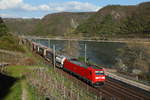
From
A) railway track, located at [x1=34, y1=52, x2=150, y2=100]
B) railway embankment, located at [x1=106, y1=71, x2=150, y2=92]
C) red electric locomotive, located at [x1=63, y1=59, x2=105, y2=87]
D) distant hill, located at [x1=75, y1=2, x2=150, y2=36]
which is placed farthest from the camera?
distant hill, located at [x1=75, y1=2, x2=150, y2=36]

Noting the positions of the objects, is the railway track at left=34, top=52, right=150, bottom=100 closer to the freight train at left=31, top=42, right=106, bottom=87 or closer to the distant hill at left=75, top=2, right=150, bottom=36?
the freight train at left=31, top=42, right=106, bottom=87

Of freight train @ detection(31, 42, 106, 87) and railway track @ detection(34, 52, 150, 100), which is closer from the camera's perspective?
railway track @ detection(34, 52, 150, 100)

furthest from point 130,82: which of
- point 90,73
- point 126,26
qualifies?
point 126,26

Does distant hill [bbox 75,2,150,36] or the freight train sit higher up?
distant hill [bbox 75,2,150,36]

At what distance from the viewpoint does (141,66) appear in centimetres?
5081

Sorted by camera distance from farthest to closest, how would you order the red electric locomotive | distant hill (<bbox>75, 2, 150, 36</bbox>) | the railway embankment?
distant hill (<bbox>75, 2, 150, 36</bbox>) < the railway embankment < the red electric locomotive

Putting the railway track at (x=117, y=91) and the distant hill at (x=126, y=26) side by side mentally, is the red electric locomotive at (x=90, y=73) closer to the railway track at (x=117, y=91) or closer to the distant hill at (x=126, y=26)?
the railway track at (x=117, y=91)

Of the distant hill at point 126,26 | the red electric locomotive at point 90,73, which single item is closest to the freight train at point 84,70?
the red electric locomotive at point 90,73

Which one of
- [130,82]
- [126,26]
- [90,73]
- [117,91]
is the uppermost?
[126,26]

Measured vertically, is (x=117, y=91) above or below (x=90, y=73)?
below

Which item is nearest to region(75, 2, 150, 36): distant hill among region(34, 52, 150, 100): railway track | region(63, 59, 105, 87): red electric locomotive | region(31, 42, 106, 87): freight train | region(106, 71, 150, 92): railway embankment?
region(106, 71, 150, 92): railway embankment

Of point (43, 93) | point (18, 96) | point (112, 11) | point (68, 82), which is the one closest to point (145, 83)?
point (68, 82)

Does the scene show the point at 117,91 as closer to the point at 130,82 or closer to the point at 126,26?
the point at 130,82

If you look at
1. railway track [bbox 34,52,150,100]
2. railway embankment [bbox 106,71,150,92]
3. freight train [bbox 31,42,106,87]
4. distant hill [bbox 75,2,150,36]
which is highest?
distant hill [bbox 75,2,150,36]
